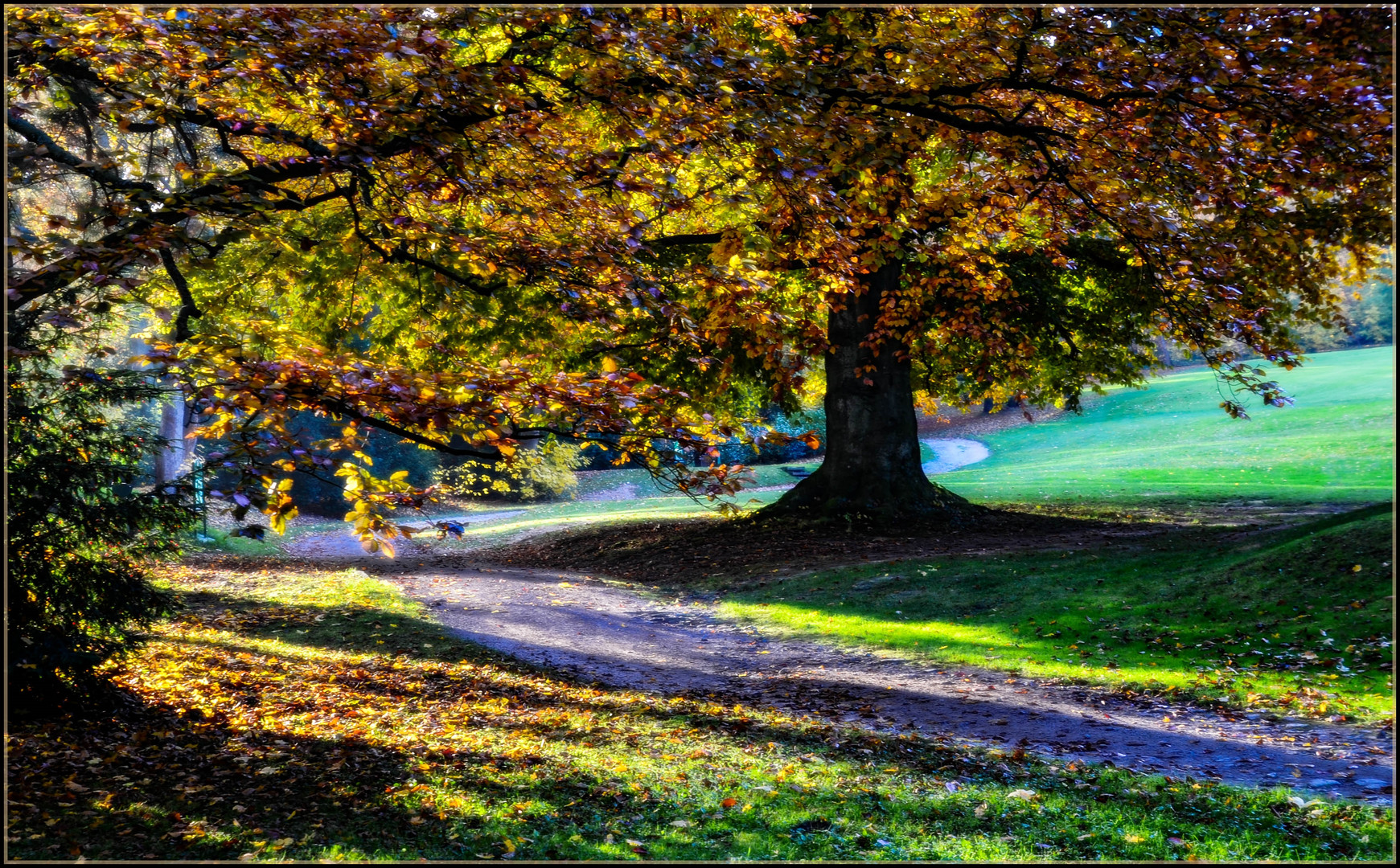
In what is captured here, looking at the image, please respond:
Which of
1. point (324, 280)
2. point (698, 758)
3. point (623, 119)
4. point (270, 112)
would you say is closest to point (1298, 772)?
point (698, 758)

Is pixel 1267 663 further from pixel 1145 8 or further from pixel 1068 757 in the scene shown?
pixel 1145 8

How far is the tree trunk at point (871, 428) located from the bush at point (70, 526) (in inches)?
437

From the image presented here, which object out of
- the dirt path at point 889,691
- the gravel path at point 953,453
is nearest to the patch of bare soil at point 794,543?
the dirt path at point 889,691

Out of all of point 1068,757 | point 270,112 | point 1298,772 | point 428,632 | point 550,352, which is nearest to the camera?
point 1298,772

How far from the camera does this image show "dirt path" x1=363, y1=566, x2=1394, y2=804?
562 centimetres

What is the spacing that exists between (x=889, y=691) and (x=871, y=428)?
811cm

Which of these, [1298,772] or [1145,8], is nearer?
[1298,772]

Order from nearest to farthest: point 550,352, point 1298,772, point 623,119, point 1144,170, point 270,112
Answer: point 1298,772, point 623,119, point 1144,170, point 270,112, point 550,352

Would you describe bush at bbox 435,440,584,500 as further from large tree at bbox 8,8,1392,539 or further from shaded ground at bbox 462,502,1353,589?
large tree at bbox 8,8,1392,539

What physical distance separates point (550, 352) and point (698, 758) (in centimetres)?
480

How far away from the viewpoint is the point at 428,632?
10.6 metres

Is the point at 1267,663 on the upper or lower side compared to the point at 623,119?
lower

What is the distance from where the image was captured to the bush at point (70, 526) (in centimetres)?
582

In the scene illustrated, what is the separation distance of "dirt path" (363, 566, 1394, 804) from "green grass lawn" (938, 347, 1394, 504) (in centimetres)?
907
